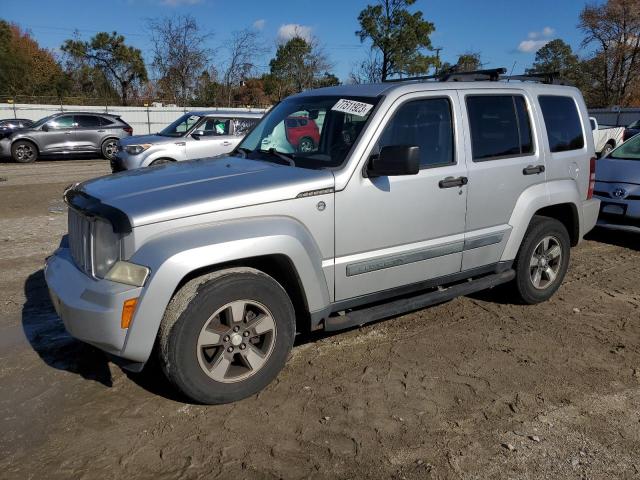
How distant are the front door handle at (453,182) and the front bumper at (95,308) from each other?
7.54 feet

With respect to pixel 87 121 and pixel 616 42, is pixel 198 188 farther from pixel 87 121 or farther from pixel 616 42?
pixel 616 42

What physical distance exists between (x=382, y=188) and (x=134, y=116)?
30212 mm

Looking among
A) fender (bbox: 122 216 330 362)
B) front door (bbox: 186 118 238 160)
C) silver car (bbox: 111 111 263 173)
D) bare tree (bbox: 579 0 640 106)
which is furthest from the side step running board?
bare tree (bbox: 579 0 640 106)

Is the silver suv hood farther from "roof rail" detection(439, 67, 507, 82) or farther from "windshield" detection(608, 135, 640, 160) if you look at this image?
"windshield" detection(608, 135, 640, 160)

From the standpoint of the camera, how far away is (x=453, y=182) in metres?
4.04

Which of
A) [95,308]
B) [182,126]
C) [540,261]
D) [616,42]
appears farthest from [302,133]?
[616,42]

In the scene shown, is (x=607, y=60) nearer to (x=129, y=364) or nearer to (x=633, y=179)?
(x=633, y=179)

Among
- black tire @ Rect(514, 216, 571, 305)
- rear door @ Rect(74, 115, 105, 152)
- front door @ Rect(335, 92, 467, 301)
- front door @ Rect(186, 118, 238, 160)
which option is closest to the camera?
front door @ Rect(335, 92, 467, 301)

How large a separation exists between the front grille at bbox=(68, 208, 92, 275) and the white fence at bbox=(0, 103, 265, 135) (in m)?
27.6

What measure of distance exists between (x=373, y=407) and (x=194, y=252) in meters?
1.45

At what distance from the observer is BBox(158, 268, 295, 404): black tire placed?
3002 mm

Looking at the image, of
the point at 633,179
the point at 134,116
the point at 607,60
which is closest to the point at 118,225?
the point at 633,179

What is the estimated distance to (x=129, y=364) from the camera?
305 centimetres

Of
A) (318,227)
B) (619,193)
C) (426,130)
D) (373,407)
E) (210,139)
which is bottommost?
(373,407)
